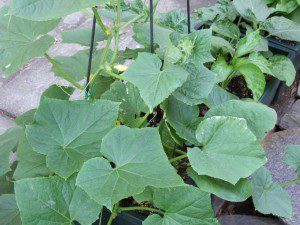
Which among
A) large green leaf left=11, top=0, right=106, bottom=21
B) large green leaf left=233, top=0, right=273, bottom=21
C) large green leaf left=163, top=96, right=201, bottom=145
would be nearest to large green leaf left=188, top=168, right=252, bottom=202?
large green leaf left=163, top=96, right=201, bottom=145

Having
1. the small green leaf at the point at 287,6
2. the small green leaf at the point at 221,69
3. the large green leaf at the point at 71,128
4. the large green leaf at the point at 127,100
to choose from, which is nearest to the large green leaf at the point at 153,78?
the large green leaf at the point at 71,128

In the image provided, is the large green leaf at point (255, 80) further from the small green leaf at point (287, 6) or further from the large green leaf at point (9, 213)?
the large green leaf at point (9, 213)

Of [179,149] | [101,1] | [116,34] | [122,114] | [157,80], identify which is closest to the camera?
[101,1]

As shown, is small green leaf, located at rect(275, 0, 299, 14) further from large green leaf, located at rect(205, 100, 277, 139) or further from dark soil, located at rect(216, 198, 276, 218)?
large green leaf, located at rect(205, 100, 277, 139)

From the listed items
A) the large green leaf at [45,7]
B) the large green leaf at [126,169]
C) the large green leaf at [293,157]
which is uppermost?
the large green leaf at [45,7]

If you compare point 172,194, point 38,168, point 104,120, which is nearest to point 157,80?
point 104,120

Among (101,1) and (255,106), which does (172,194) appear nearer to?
(255,106)
